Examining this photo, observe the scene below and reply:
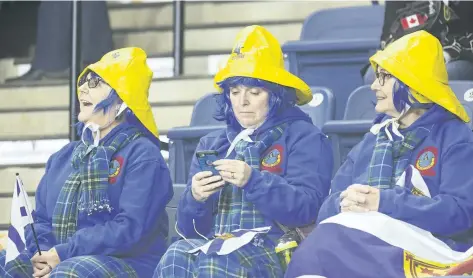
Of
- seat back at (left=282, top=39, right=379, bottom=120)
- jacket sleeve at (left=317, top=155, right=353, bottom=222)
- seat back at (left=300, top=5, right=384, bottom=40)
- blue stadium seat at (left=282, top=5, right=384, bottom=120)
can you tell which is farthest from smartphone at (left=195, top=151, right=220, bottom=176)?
seat back at (left=300, top=5, right=384, bottom=40)

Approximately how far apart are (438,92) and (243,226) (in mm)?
775

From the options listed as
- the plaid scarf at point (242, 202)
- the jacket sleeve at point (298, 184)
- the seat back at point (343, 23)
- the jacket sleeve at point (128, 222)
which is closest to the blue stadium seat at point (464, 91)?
the jacket sleeve at point (298, 184)

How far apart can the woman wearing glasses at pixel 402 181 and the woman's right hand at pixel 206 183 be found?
35cm

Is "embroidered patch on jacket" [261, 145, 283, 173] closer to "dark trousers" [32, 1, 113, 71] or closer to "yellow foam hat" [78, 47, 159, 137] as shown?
"yellow foam hat" [78, 47, 159, 137]

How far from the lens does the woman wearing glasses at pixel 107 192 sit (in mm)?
5148

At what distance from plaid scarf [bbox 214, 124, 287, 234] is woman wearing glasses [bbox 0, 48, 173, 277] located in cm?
30

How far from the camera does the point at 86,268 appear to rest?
5.03 metres

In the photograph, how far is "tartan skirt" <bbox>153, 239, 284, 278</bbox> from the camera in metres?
4.75

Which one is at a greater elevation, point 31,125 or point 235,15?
point 235,15

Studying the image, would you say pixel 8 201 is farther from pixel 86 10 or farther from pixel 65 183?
pixel 65 183

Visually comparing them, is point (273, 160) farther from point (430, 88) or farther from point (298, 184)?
point (430, 88)

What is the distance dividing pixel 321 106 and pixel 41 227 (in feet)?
4.14

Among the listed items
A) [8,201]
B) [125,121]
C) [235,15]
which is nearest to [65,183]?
[125,121]

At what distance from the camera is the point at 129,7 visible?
813cm
